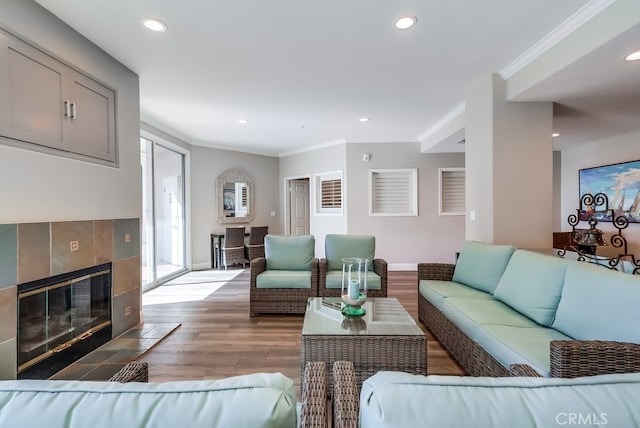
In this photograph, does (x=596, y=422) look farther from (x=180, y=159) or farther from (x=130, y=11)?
(x=180, y=159)

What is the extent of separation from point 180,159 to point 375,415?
621 centimetres

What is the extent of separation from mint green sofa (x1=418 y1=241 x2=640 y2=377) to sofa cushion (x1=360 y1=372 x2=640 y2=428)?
2.74 ft

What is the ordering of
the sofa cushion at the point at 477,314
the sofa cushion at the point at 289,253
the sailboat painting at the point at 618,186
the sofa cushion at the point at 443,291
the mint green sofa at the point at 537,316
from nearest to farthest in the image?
the mint green sofa at the point at 537,316 < the sofa cushion at the point at 477,314 < the sofa cushion at the point at 443,291 < the sofa cushion at the point at 289,253 < the sailboat painting at the point at 618,186

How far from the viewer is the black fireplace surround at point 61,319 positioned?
1997mm

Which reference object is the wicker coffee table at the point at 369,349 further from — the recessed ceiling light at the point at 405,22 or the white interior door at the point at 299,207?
the white interior door at the point at 299,207

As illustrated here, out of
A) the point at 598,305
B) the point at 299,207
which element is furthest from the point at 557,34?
the point at 299,207

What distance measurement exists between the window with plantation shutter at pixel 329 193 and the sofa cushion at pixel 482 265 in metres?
3.40

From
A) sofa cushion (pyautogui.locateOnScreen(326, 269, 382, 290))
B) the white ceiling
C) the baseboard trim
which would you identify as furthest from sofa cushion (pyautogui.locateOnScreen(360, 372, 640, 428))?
the baseboard trim

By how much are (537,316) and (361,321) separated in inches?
45.1

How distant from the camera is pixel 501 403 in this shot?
584 millimetres

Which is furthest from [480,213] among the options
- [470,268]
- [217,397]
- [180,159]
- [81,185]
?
[180,159]

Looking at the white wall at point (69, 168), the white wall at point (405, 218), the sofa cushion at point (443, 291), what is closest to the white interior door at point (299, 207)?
the white wall at point (405, 218)

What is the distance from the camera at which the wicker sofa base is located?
1.76 m

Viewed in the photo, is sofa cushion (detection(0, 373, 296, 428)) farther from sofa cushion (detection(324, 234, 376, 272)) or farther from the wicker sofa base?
sofa cushion (detection(324, 234, 376, 272))
